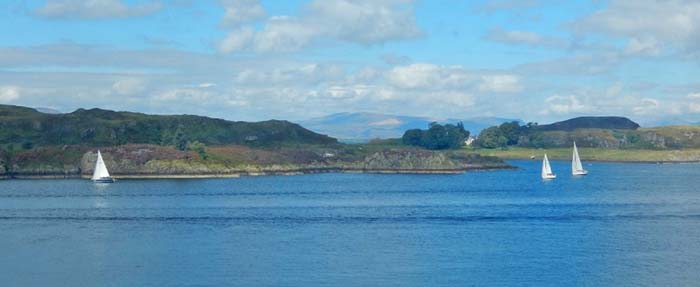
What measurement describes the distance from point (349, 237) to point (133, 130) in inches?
4949

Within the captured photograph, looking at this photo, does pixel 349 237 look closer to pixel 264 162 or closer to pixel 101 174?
pixel 101 174

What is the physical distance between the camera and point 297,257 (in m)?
54.9

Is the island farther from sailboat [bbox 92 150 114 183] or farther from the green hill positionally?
sailboat [bbox 92 150 114 183]

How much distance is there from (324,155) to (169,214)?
3330 inches

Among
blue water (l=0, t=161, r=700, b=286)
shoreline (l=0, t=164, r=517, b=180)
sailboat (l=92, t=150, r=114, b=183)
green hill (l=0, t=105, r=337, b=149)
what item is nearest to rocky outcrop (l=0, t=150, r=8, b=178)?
shoreline (l=0, t=164, r=517, b=180)

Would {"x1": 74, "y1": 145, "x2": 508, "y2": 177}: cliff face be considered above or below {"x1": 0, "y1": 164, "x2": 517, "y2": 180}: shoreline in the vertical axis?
above

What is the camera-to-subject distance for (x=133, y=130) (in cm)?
18362

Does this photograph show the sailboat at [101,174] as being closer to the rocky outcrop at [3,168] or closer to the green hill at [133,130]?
the rocky outcrop at [3,168]

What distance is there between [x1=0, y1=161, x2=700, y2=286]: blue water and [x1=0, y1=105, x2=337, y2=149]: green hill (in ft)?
208

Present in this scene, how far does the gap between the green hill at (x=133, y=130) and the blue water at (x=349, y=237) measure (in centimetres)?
6354

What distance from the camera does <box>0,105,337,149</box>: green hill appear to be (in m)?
174

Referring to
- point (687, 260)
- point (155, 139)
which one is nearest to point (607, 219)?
point (687, 260)

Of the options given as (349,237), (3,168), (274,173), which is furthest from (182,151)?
(349,237)

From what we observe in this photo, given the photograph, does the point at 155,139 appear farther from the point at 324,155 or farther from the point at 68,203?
the point at 68,203
